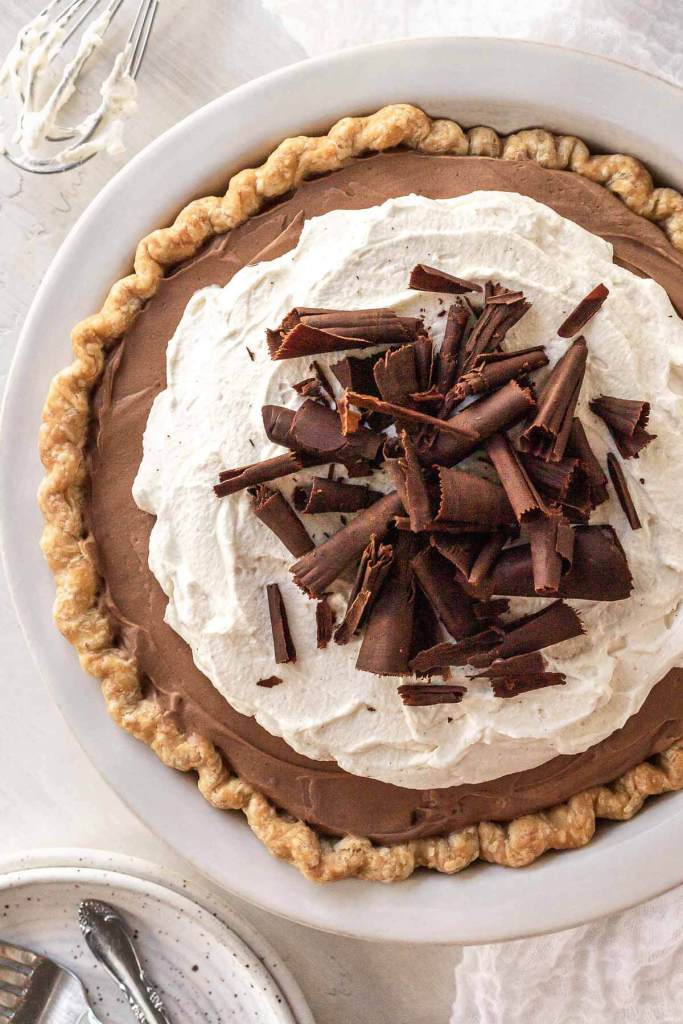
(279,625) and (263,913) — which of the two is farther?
(263,913)

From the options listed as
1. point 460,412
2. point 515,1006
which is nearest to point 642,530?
point 460,412

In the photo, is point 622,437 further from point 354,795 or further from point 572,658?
point 354,795

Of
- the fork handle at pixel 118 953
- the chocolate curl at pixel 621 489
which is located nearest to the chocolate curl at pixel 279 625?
the chocolate curl at pixel 621 489

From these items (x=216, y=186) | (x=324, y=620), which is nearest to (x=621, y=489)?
Result: (x=324, y=620)

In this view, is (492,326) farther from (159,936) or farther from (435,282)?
(159,936)

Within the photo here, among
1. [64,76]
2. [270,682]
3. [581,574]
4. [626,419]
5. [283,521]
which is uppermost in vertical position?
[64,76]

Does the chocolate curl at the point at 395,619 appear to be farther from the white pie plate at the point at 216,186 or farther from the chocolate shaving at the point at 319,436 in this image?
the white pie plate at the point at 216,186
